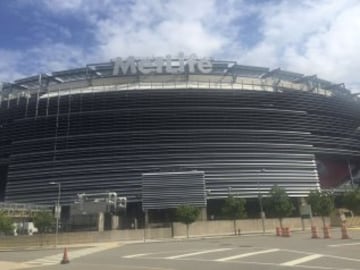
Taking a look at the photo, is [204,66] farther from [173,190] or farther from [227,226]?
[227,226]

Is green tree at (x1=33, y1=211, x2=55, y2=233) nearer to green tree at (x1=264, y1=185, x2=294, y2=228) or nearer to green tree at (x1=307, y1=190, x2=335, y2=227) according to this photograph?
green tree at (x1=264, y1=185, x2=294, y2=228)

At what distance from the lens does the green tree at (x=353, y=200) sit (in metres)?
87.1

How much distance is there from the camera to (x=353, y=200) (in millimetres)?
87438

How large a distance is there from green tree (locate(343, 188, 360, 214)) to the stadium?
23.6ft

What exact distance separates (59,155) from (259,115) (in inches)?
1612

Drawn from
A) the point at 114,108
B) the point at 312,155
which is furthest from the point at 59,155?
the point at 312,155

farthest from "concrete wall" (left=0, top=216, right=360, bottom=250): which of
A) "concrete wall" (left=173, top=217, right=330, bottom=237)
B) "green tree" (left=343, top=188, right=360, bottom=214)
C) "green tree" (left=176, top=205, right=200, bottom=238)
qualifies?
"green tree" (left=343, top=188, right=360, bottom=214)

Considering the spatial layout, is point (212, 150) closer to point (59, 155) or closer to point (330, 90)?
point (59, 155)

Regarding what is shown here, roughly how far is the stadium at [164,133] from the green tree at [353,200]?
720cm

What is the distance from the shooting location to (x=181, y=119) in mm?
93438

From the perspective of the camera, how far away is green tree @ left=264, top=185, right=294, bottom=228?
78.1 m

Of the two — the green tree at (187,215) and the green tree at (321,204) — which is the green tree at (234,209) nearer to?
the green tree at (187,215)

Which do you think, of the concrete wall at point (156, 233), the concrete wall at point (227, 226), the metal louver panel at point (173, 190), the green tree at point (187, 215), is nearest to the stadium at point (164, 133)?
the metal louver panel at point (173, 190)

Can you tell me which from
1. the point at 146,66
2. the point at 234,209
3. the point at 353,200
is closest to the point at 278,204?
the point at 234,209
